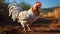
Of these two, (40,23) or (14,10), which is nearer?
(14,10)

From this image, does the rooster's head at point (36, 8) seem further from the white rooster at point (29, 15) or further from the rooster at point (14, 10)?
the rooster at point (14, 10)

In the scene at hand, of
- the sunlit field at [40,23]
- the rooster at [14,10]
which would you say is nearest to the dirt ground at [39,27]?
the sunlit field at [40,23]

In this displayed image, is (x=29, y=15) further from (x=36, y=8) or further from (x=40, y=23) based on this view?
(x=40, y=23)

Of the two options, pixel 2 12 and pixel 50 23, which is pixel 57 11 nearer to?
pixel 50 23

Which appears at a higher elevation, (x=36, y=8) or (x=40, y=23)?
(x=36, y=8)

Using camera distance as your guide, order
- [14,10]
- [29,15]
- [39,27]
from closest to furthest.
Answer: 1. [29,15]
2. [14,10]
3. [39,27]

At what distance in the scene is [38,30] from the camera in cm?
315

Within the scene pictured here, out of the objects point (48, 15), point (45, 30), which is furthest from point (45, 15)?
point (45, 30)

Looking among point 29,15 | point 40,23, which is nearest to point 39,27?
point 40,23

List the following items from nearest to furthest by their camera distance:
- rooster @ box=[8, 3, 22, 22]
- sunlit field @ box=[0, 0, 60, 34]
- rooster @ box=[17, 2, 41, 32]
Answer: rooster @ box=[17, 2, 41, 32] → rooster @ box=[8, 3, 22, 22] → sunlit field @ box=[0, 0, 60, 34]

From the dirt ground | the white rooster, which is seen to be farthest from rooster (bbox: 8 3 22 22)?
the dirt ground

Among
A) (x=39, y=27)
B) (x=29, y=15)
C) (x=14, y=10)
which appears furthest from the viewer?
(x=39, y=27)

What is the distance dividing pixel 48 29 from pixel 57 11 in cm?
32

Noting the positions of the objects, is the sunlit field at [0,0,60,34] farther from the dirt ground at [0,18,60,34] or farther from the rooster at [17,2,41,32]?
the rooster at [17,2,41,32]
